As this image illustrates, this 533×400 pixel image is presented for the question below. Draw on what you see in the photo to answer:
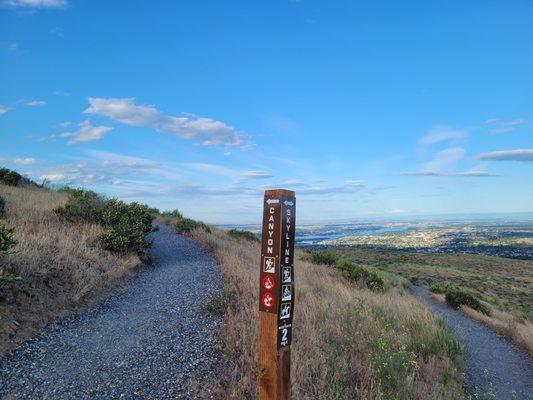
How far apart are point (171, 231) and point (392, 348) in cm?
1699

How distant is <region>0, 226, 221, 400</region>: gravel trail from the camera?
490 centimetres

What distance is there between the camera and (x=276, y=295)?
2920 mm

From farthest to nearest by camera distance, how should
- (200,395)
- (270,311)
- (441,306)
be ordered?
(441,306)
(200,395)
(270,311)

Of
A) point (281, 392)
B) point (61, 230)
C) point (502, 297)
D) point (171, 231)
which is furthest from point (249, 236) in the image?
point (281, 392)

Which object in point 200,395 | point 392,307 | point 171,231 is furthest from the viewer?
point 171,231

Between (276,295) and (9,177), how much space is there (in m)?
28.1

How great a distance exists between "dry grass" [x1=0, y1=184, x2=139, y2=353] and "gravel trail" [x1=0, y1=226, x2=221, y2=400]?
0.37 meters

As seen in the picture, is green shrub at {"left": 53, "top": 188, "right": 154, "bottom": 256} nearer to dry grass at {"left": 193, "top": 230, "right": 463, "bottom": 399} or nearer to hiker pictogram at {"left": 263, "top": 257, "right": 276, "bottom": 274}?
dry grass at {"left": 193, "top": 230, "right": 463, "bottom": 399}

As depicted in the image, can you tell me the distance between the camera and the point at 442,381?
7270 mm

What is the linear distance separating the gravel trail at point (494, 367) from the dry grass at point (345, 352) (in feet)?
1.76

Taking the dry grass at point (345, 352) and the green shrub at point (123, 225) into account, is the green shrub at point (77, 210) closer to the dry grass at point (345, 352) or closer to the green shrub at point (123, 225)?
the green shrub at point (123, 225)

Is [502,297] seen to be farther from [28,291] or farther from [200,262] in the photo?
[28,291]

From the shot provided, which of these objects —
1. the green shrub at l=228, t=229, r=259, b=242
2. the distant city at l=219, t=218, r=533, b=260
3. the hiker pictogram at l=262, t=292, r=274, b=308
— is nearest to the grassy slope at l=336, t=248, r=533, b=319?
the distant city at l=219, t=218, r=533, b=260

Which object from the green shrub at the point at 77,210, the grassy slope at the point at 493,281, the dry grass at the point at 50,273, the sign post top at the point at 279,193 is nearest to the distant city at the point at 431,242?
the grassy slope at the point at 493,281
